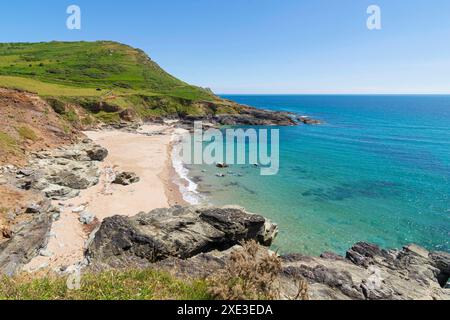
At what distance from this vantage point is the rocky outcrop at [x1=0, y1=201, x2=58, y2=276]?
1580cm

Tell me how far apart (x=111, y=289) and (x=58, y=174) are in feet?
89.0

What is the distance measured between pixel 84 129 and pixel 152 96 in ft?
127

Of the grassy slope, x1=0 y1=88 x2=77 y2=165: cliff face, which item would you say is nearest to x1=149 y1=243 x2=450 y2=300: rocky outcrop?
x1=0 y1=88 x2=77 y2=165: cliff face

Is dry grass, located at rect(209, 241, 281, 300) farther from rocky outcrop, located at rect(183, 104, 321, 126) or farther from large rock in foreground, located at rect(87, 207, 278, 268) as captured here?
rocky outcrop, located at rect(183, 104, 321, 126)

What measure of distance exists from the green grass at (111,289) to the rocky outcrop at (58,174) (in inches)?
826

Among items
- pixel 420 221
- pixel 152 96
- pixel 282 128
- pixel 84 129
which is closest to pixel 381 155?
pixel 420 221

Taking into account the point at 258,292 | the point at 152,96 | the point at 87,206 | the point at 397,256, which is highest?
the point at 152,96

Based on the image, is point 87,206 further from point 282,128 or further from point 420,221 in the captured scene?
point 282,128

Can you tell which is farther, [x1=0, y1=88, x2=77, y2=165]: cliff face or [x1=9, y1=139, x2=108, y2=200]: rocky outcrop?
[x1=0, y1=88, x2=77, y2=165]: cliff face

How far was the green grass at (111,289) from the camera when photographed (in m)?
8.36

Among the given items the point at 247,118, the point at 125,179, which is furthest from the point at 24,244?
the point at 247,118

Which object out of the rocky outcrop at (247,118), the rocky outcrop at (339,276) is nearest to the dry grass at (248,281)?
the rocky outcrop at (339,276)

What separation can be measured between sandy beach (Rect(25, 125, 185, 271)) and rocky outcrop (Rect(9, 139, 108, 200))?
1.37 metres
